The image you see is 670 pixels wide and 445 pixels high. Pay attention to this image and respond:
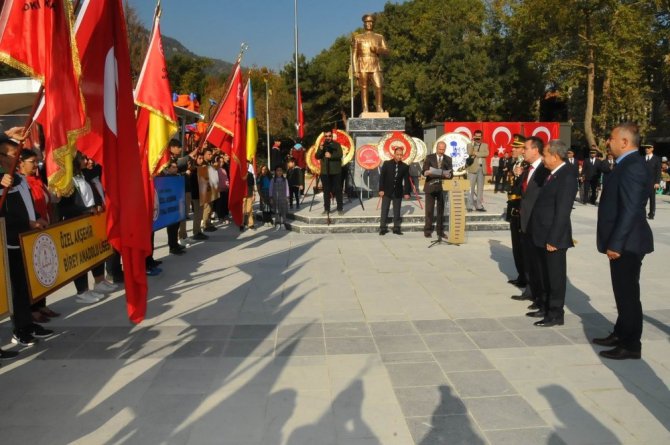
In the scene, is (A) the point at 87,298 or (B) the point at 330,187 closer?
(A) the point at 87,298

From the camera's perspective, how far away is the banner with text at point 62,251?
506 centimetres

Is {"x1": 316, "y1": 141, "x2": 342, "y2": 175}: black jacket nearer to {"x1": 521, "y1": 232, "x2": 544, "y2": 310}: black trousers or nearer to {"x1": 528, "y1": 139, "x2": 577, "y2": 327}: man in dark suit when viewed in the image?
{"x1": 521, "y1": 232, "x2": 544, "y2": 310}: black trousers

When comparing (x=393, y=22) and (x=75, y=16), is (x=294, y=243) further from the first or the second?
(x=393, y=22)

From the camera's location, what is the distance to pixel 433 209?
1180 centimetres

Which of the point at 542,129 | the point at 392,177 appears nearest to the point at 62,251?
the point at 392,177

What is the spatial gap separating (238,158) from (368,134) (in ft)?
30.4

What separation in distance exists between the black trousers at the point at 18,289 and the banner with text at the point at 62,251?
76 mm

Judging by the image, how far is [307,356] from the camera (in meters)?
4.91

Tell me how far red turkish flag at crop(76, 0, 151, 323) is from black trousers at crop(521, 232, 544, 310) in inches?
163

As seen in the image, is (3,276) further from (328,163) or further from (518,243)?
(328,163)

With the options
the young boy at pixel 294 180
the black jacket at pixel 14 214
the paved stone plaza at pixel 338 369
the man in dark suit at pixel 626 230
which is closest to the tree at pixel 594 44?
the young boy at pixel 294 180

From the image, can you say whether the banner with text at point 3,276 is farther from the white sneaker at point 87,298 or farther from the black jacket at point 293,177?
the black jacket at point 293,177

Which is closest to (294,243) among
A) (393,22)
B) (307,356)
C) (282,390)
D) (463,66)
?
(307,356)

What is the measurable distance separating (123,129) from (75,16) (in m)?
1.03
